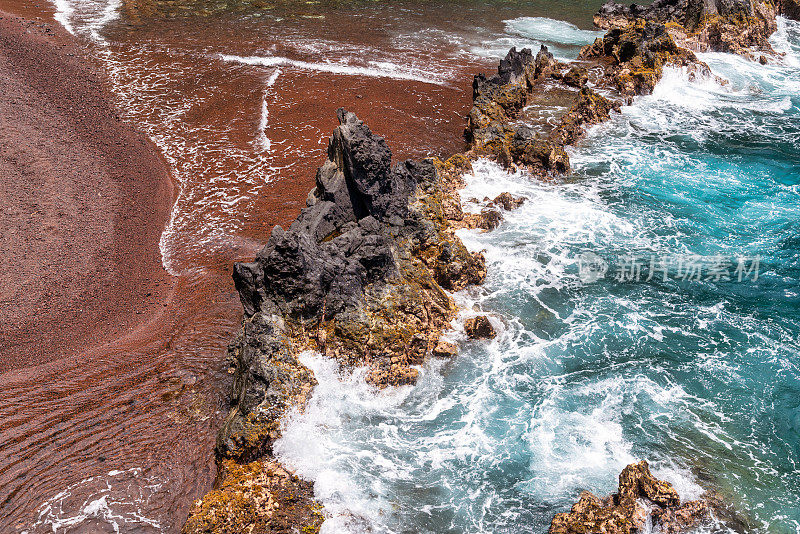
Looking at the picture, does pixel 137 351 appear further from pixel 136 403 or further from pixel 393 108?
pixel 393 108

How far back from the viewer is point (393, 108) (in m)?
26.4

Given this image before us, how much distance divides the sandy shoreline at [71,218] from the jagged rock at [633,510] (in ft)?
37.4

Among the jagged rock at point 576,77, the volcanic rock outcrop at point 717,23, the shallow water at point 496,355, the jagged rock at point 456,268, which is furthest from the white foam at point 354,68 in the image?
the jagged rock at point 456,268

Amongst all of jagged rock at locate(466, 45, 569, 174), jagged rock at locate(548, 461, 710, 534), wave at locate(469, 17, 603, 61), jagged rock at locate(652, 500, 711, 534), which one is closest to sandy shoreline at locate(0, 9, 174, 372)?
jagged rock at locate(548, 461, 710, 534)

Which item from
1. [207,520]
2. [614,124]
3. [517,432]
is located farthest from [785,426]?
[614,124]

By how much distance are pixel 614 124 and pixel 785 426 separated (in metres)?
17.7

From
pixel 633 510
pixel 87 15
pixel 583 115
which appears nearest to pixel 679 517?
pixel 633 510

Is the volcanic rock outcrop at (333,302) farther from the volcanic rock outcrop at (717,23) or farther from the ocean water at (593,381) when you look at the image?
the volcanic rock outcrop at (717,23)

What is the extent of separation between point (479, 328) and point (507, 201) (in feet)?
22.2

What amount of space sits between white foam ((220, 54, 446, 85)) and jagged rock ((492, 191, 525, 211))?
11.8 m

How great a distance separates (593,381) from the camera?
539 inches

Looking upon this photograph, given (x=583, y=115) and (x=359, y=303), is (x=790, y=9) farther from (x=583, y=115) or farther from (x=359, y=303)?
(x=359, y=303)

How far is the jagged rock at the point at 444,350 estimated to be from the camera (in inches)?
555

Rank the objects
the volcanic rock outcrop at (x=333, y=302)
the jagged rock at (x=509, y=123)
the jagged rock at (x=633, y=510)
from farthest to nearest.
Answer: the jagged rock at (x=509, y=123), the volcanic rock outcrop at (x=333, y=302), the jagged rock at (x=633, y=510)
